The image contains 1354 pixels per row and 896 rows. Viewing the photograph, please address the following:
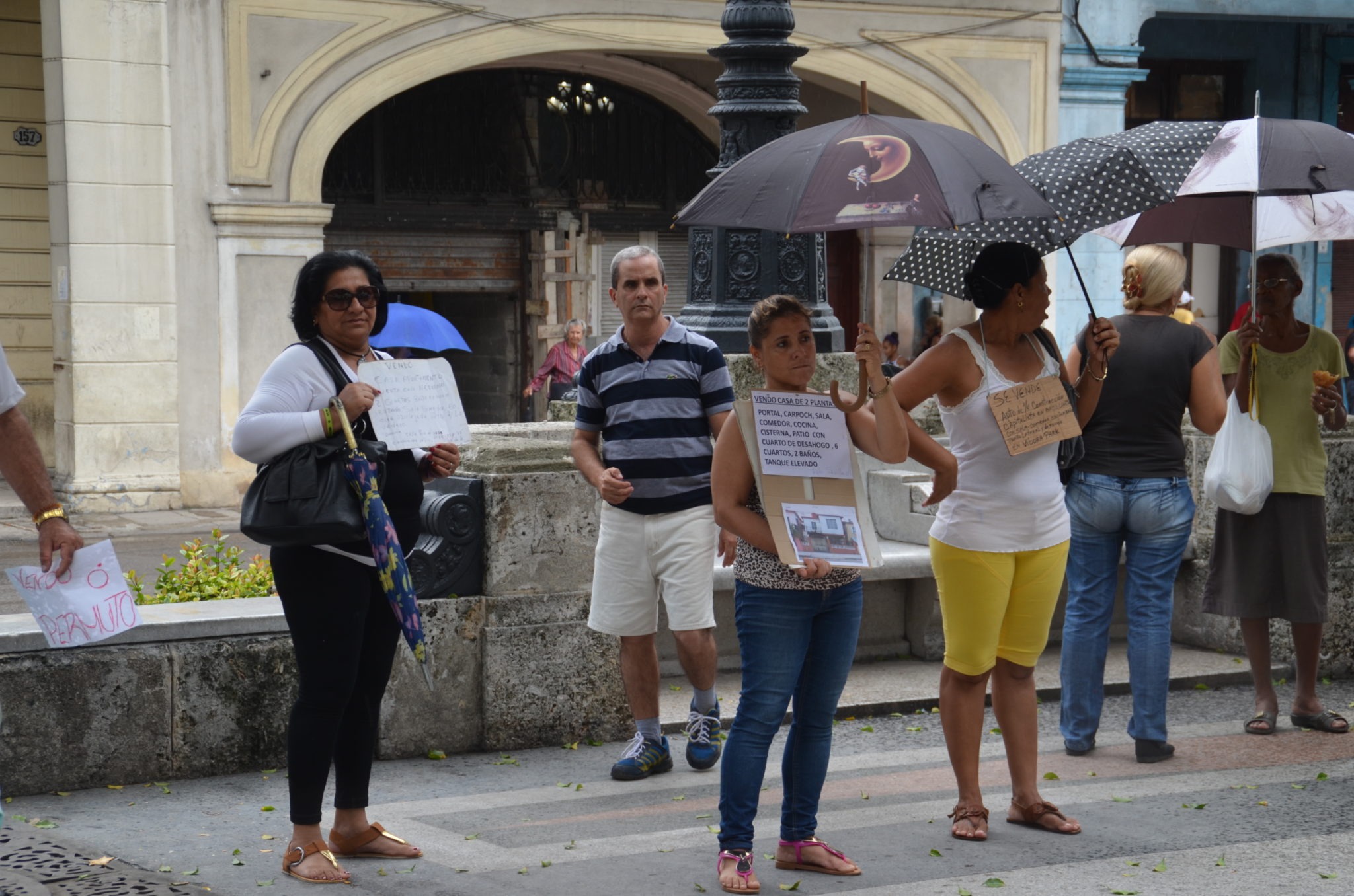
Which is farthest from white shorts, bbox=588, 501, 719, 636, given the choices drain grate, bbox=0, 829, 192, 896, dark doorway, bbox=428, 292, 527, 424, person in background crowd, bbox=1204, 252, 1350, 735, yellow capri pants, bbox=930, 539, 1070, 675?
dark doorway, bbox=428, 292, 527, 424

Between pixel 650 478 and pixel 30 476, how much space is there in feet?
7.44

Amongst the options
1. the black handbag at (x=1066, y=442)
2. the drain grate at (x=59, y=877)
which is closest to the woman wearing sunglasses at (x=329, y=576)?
the drain grate at (x=59, y=877)

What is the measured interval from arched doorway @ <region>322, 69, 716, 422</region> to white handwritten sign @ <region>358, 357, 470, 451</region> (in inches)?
479

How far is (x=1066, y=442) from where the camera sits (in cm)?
554

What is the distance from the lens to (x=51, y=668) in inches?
218

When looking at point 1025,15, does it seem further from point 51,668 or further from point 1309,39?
point 51,668

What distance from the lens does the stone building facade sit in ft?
45.1

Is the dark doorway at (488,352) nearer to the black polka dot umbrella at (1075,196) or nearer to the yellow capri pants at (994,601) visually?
the black polka dot umbrella at (1075,196)

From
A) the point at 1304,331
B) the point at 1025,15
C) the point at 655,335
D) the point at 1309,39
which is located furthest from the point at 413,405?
the point at 1309,39

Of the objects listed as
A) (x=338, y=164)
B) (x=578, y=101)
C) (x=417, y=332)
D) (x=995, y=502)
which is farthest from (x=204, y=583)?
(x=578, y=101)

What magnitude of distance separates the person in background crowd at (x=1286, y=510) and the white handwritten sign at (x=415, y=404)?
321 cm

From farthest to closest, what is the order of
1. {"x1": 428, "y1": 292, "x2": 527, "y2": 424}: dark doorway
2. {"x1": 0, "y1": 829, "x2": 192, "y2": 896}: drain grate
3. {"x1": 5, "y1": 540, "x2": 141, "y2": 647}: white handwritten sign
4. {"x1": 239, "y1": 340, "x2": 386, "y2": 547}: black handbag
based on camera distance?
{"x1": 428, "y1": 292, "x2": 527, "y2": 424}: dark doorway → {"x1": 239, "y1": 340, "x2": 386, "y2": 547}: black handbag → {"x1": 0, "y1": 829, "x2": 192, "y2": 896}: drain grate → {"x1": 5, "y1": 540, "x2": 141, "y2": 647}: white handwritten sign

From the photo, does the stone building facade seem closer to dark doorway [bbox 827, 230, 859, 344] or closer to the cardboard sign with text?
dark doorway [bbox 827, 230, 859, 344]

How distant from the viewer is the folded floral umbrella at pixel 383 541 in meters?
4.55
